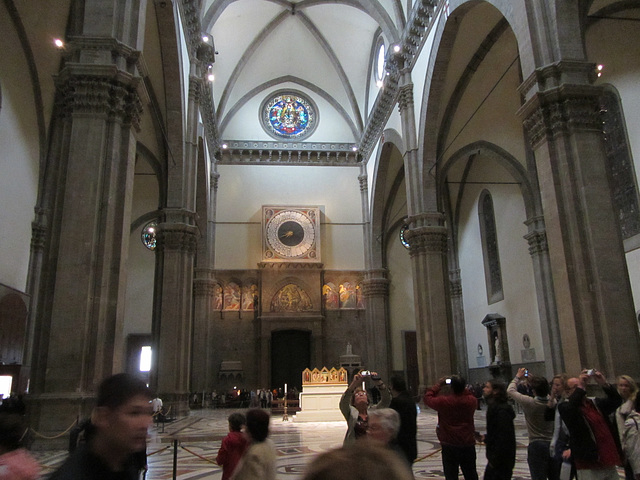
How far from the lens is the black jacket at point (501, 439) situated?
421cm

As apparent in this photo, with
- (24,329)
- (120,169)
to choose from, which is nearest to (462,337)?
(24,329)

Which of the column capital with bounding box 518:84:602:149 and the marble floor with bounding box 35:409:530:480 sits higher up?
the column capital with bounding box 518:84:602:149

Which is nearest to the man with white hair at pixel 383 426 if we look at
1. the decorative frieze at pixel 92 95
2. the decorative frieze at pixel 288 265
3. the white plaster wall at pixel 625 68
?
the decorative frieze at pixel 92 95

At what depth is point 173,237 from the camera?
16.0 meters

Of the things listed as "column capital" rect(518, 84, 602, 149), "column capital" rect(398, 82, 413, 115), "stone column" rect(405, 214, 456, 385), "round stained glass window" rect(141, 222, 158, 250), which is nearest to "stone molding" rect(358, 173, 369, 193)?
"column capital" rect(398, 82, 413, 115)

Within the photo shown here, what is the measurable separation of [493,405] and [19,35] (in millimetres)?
13862

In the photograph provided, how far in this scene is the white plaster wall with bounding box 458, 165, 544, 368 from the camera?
65.1 ft

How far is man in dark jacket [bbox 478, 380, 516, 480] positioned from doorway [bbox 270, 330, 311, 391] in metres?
21.2

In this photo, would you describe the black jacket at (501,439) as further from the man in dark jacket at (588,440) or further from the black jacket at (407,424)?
the black jacket at (407,424)

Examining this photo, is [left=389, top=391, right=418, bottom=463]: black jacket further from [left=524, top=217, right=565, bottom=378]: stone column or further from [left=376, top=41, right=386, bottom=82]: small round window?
[left=376, top=41, right=386, bottom=82]: small round window

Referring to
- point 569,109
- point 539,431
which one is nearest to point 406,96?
point 569,109

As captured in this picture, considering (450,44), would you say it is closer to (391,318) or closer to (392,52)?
(392,52)

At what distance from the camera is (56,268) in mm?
8281

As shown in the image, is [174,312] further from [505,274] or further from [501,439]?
[505,274]
